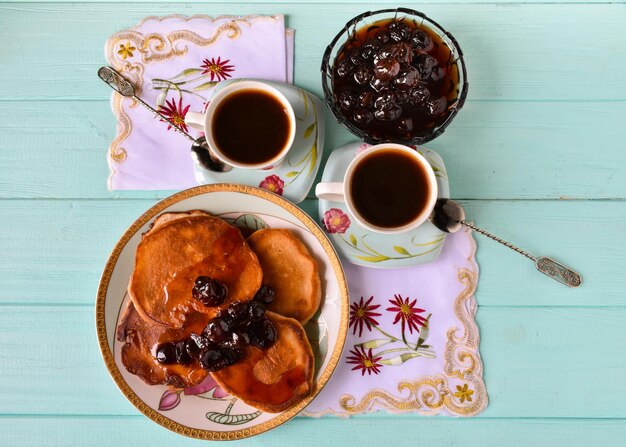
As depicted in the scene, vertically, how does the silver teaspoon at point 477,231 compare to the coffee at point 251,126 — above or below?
below

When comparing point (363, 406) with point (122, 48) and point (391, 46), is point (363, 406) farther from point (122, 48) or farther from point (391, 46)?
point (122, 48)

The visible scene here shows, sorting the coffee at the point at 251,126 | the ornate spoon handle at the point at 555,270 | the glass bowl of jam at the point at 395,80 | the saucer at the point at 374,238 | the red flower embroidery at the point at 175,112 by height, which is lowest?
the ornate spoon handle at the point at 555,270

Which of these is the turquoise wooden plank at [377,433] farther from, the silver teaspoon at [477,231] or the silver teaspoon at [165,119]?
the silver teaspoon at [165,119]

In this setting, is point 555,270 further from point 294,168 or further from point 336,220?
point 294,168

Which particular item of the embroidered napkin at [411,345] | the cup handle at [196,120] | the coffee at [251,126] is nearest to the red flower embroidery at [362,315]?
the embroidered napkin at [411,345]

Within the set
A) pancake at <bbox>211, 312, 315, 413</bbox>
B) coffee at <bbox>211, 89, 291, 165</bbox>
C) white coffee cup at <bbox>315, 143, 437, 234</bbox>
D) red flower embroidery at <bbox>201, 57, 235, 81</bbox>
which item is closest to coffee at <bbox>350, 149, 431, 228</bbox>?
white coffee cup at <bbox>315, 143, 437, 234</bbox>

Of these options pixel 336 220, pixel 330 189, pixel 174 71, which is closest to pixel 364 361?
pixel 336 220

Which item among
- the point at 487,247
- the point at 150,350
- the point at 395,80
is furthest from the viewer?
the point at 487,247
